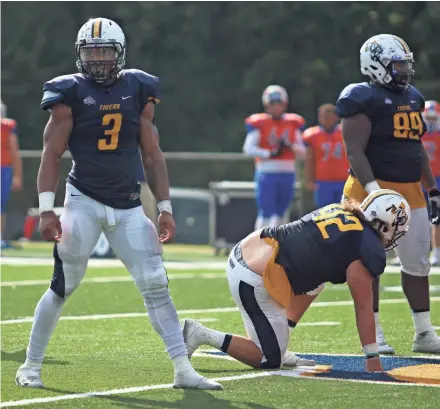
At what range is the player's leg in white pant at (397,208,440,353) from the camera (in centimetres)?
846

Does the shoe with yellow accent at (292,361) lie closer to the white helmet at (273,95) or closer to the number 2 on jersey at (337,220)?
the number 2 on jersey at (337,220)

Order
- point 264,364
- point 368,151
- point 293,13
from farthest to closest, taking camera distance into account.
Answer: point 293,13, point 368,151, point 264,364

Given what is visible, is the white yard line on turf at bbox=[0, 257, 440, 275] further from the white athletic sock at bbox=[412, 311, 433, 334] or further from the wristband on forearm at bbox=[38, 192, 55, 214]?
the wristband on forearm at bbox=[38, 192, 55, 214]

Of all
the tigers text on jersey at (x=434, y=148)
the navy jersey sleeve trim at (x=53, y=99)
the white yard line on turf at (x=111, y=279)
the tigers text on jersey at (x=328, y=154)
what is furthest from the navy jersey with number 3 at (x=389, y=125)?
the tigers text on jersey at (x=328, y=154)

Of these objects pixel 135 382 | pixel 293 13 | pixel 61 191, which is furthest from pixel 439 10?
pixel 135 382

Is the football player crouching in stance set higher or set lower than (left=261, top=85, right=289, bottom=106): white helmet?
lower

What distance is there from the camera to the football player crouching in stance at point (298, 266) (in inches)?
286

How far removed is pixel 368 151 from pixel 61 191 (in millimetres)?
12998

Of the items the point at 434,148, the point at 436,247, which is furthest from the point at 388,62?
the point at 434,148

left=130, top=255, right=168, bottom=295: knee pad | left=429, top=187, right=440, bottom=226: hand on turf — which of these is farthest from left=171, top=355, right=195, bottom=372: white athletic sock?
left=429, top=187, right=440, bottom=226: hand on turf

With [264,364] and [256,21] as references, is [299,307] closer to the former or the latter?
[264,364]

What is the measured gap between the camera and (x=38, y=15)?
1229 inches

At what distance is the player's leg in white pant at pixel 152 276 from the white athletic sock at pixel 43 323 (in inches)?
15.9

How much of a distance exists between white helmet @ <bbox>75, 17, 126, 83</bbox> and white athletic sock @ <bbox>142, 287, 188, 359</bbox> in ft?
3.61
